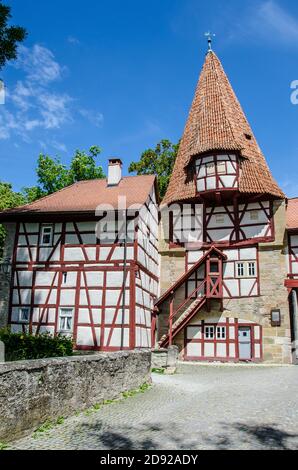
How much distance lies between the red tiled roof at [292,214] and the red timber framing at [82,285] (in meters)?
7.89

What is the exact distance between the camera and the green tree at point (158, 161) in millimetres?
32031

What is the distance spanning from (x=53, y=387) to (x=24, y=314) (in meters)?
12.8

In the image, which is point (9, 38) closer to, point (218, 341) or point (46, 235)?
point (46, 235)

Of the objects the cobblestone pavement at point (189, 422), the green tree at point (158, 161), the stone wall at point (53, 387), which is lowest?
the cobblestone pavement at point (189, 422)

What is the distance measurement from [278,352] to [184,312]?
4883mm

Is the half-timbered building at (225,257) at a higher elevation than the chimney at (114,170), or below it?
below

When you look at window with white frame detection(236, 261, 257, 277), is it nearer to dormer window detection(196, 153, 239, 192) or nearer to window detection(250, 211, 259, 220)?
window detection(250, 211, 259, 220)

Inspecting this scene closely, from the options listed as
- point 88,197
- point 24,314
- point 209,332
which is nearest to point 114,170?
point 88,197

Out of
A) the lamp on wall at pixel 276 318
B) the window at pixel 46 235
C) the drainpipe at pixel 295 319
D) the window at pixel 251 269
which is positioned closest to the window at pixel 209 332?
the lamp on wall at pixel 276 318

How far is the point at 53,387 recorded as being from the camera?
22.5ft

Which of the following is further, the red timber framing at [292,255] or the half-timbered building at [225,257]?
the red timber framing at [292,255]

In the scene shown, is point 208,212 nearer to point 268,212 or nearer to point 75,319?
point 268,212

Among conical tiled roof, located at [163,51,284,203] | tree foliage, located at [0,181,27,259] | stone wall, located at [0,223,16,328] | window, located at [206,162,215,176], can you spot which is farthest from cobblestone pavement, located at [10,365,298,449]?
tree foliage, located at [0,181,27,259]

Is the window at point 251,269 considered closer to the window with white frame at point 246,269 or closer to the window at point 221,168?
the window with white frame at point 246,269
